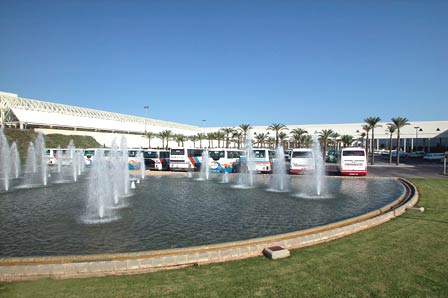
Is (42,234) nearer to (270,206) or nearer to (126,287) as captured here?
(126,287)

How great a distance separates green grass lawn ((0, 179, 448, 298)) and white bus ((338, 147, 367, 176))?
1846 cm

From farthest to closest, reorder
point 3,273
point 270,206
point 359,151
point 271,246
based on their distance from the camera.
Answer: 1. point 359,151
2. point 270,206
3. point 271,246
4. point 3,273

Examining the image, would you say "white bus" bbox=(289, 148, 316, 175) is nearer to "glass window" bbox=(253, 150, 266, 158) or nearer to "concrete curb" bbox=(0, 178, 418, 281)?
"glass window" bbox=(253, 150, 266, 158)

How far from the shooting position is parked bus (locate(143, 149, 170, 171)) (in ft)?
110

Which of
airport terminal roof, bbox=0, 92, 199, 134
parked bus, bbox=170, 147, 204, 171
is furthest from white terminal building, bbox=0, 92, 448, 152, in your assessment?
parked bus, bbox=170, 147, 204, 171

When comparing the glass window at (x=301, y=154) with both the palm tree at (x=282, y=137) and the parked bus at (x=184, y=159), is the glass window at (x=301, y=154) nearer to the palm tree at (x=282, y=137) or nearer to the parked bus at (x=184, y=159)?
the parked bus at (x=184, y=159)

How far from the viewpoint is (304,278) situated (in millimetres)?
5094

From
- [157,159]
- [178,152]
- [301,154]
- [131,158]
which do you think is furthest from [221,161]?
[131,158]

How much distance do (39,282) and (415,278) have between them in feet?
20.2

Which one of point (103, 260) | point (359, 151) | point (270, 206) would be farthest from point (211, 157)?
point (103, 260)

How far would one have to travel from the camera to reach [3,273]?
5375mm

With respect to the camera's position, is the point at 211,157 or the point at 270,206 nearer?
the point at 270,206

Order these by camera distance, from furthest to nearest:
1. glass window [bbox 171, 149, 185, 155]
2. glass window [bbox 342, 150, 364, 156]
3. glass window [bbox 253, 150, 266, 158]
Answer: glass window [bbox 171, 149, 185, 155]
glass window [bbox 253, 150, 266, 158]
glass window [bbox 342, 150, 364, 156]

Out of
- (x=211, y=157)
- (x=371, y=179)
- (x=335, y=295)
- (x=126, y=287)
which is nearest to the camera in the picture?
(x=335, y=295)
